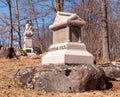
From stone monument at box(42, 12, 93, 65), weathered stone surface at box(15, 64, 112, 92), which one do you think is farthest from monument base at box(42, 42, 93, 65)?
weathered stone surface at box(15, 64, 112, 92)

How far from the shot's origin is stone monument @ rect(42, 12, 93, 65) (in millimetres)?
9328

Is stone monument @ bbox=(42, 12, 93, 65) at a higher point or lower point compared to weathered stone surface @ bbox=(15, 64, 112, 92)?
higher

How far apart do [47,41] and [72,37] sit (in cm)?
3650

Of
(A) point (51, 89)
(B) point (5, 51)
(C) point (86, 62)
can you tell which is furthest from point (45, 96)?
(B) point (5, 51)

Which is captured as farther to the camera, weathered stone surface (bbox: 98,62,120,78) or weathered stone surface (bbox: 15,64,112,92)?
weathered stone surface (bbox: 98,62,120,78)

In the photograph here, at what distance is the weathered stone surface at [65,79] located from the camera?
788 cm

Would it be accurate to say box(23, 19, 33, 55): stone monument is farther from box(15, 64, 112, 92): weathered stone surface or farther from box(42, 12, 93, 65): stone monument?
box(15, 64, 112, 92): weathered stone surface

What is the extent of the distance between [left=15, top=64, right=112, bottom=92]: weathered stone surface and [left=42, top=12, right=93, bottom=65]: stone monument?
89cm

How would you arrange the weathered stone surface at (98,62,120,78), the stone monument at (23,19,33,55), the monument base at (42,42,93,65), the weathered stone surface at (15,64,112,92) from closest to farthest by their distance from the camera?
the weathered stone surface at (15,64,112,92), the monument base at (42,42,93,65), the weathered stone surface at (98,62,120,78), the stone monument at (23,19,33,55)

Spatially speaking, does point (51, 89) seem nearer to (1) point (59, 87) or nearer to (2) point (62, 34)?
(1) point (59, 87)

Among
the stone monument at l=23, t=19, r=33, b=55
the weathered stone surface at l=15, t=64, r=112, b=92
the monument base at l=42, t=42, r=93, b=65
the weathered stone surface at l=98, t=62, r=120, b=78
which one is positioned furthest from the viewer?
the stone monument at l=23, t=19, r=33, b=55

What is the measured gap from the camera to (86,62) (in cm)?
955

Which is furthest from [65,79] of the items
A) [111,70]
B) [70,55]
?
[111,70]

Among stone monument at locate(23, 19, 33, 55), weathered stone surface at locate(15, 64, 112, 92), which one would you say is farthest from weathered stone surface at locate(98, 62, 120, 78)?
stone monument at locate(23, 19, 33, 55)
